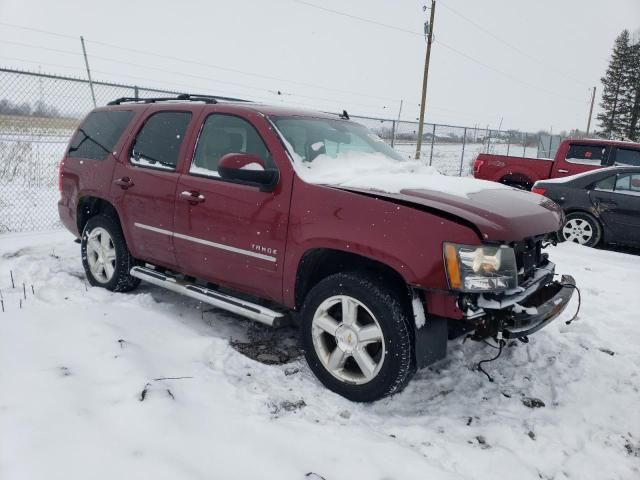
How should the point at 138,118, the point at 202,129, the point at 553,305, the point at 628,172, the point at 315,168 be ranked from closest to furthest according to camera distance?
the point at 553,305
the point at 315,168
the point at 202,129
the point at 138,118
the point at 628,172

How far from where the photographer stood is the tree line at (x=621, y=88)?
4072 cm

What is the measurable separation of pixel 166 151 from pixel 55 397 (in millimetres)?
2179

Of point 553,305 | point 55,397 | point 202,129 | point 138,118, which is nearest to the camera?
point 55,397

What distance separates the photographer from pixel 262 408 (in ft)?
9.25

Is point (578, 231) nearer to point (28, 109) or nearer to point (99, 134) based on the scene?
point (99, 134)

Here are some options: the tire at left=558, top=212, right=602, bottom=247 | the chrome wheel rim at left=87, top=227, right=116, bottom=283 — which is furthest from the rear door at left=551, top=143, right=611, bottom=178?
the chrome wheel rim at left=87, top=227, right=116, bottom=283

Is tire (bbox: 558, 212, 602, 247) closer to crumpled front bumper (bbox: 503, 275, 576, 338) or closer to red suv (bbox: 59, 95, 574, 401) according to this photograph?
crumpled front bumper (bbox: 503, 275, 576, 338)

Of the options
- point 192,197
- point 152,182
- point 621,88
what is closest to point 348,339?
point 192,197

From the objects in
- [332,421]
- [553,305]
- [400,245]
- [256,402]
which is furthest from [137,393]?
[553,305]

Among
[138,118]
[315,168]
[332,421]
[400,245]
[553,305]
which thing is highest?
[138,118]

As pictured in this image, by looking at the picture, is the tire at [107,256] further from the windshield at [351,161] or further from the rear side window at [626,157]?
the rear side window at [626,157]

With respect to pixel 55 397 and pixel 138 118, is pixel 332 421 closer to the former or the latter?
pixel 55 397

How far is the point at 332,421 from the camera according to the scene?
2.78m

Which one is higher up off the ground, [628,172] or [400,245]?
[628,172]
